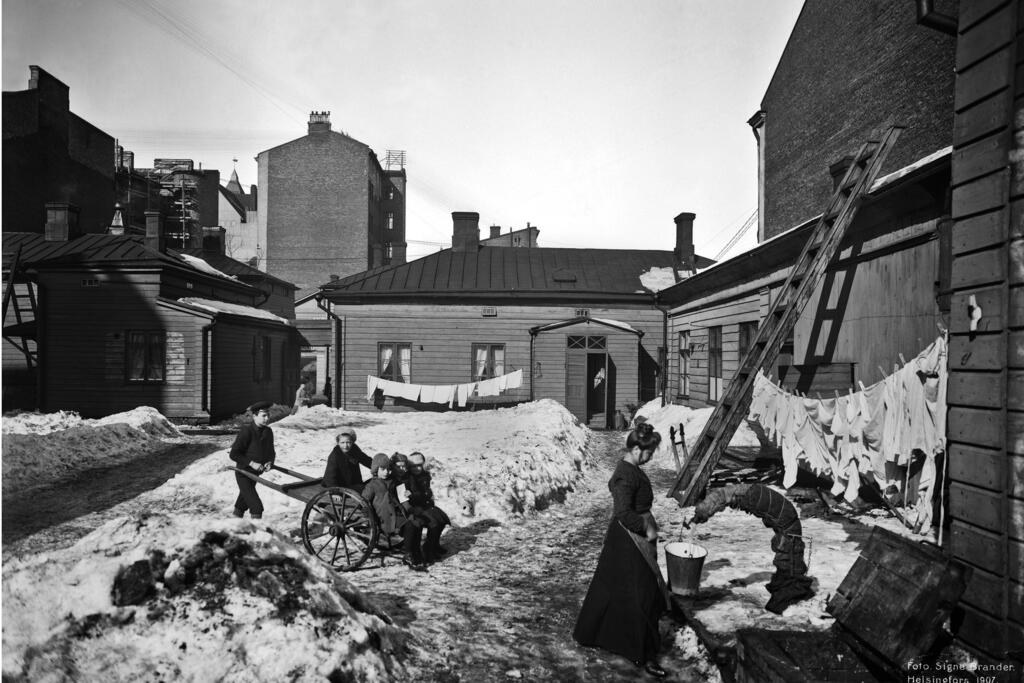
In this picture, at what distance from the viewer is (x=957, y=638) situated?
405cm

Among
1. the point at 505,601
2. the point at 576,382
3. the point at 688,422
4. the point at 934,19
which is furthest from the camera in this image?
the point at 576,382

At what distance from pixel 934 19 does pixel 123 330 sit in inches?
513

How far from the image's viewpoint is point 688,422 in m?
15.4

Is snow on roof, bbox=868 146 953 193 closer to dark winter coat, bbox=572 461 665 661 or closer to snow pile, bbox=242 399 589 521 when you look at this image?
dark winter coat, bbox=572 461 665 661

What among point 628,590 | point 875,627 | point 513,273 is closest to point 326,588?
point 628,590

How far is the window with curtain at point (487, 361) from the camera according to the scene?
20.8m

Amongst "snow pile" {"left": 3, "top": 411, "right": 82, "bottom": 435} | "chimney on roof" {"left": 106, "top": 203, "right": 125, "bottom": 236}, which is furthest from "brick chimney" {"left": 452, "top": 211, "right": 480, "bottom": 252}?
"chimney on roof" {"left": 106, "top": 203, "right": 125, "bottom": 236}

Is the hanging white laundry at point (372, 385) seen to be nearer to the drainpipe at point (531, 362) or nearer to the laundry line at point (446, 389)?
the laundry line at point (446, 389)

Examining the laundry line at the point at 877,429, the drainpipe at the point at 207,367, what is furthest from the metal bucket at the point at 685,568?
the drainpipe at the point at 207,367

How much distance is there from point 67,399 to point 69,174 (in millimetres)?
5530

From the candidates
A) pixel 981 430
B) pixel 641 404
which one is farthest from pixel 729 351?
pixel 981 430

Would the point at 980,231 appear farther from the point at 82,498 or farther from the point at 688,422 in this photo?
the point at 688,422

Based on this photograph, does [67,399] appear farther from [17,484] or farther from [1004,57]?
[1004,57]

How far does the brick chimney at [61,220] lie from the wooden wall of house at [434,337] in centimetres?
1354
